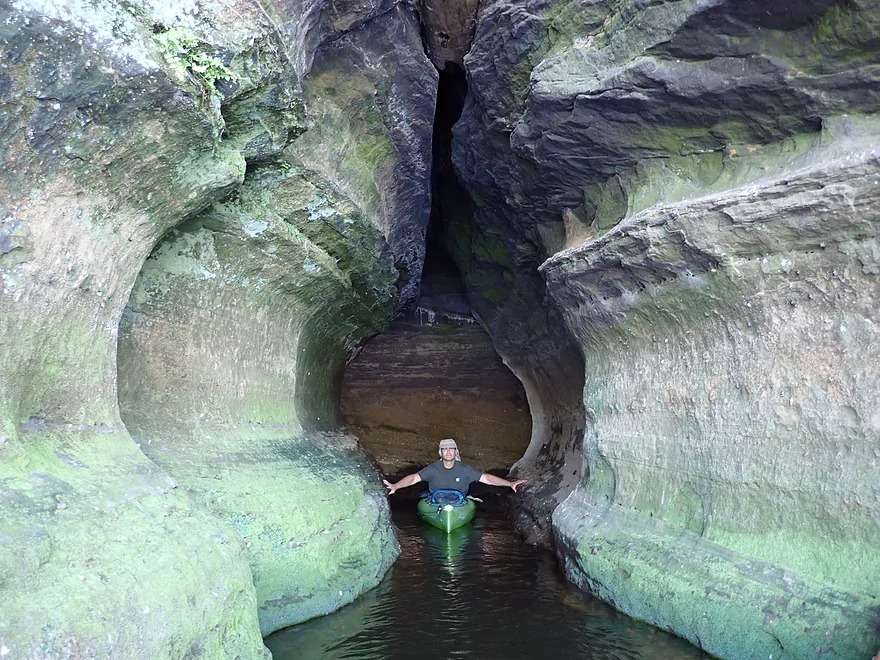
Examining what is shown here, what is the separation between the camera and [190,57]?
398 centimetres

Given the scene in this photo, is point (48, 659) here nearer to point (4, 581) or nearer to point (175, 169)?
point (4, 581)

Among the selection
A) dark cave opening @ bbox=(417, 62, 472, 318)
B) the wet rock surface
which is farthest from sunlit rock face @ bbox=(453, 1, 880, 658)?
dark cave opening @ bbox=(417, 62, 472, 318)

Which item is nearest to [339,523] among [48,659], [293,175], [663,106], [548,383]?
[293,175]

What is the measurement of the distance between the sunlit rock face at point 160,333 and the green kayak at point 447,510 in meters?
1.80

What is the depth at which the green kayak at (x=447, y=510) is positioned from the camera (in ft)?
28.3

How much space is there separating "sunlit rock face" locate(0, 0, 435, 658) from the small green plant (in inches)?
0.5

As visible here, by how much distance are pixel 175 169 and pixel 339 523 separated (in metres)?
3.15

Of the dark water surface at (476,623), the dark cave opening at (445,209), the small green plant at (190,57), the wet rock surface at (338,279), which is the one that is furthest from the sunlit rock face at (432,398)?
the small green plant at (190,57)

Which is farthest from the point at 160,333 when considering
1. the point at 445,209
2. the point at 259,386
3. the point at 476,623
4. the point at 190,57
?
the point at 445,209

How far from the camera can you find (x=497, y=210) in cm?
895

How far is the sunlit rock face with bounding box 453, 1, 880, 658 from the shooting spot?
12.7 ft

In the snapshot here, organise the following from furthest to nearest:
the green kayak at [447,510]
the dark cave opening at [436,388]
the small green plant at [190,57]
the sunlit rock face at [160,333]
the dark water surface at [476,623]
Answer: the dark cave opening at [436,388] → the green kayak at [447,510] → the dark water surface at [476,623] → the small green plant at [190,57] → the sunlit rock face at [160,333]

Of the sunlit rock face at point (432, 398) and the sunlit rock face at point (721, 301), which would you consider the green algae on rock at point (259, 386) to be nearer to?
the sunlit rock face at point (721, 301)

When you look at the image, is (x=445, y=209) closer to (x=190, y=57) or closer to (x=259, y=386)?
(x=259, y=386)
